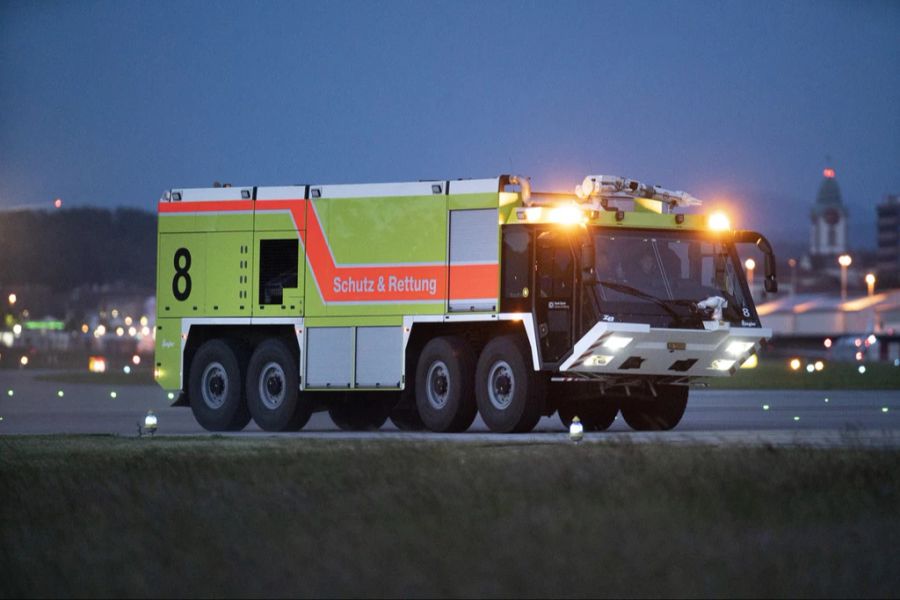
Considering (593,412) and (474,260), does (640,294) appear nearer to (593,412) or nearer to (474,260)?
(474,260)

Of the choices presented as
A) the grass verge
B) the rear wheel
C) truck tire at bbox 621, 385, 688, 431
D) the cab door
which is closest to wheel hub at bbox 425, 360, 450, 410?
the cab door

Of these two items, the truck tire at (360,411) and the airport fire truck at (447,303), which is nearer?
the airport fire truck at (447,303)

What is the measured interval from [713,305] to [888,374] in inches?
1493

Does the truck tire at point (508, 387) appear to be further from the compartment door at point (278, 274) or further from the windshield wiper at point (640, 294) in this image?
the compartment door at point (278, 274)

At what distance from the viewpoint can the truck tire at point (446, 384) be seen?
24.7 m

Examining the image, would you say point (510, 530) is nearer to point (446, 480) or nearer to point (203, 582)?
point (203, 582)

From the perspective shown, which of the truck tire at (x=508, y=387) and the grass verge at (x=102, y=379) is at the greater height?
the truck tire at (x=508, y=387)

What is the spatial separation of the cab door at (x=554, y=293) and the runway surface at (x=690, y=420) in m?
1.13

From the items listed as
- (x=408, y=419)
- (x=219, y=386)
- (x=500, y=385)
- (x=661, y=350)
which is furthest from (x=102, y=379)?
(x=661, y=350)

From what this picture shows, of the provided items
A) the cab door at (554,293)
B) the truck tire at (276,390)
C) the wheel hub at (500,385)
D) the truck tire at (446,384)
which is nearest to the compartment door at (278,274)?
the truck tire at (276,390)

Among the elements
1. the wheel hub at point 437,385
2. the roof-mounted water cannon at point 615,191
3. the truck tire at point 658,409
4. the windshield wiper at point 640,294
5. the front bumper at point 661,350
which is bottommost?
the truck tire at point 658,409

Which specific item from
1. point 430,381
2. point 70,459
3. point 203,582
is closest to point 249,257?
point 430,381

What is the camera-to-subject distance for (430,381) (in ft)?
82.6

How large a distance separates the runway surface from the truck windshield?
1460 millimetres
